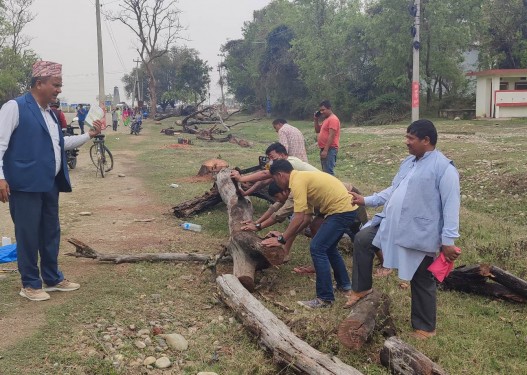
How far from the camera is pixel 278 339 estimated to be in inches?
139

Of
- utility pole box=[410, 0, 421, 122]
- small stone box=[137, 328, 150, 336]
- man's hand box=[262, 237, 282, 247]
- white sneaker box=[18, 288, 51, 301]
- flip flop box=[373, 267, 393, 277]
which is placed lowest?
small stone box=[137, 328, 150, 336]

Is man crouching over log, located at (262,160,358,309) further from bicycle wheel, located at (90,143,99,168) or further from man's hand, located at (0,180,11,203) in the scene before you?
bicycle wheel, located at (90,143,99,168)

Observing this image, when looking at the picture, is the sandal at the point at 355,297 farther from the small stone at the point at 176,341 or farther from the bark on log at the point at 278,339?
the small stone at the point at 176,341

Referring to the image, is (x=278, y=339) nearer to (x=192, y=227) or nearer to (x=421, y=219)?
(x=421, y=219)

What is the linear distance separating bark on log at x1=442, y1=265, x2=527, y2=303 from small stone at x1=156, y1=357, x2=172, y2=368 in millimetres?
2844

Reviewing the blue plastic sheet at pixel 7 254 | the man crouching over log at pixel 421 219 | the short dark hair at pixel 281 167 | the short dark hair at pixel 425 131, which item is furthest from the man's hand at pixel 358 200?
the blue plastic sheet at pixel 7 254

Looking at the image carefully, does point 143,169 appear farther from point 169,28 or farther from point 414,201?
point 169,28

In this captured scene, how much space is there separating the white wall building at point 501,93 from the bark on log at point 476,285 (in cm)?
2383

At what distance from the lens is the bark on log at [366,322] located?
363 cm

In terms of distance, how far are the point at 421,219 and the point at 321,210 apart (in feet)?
3.90

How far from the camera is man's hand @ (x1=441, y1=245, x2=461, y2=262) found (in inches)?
140

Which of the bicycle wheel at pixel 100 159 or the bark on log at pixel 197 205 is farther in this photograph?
the bicycle wheel at pixel 100 159

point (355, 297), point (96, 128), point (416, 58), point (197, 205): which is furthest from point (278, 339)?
point (416, 58)

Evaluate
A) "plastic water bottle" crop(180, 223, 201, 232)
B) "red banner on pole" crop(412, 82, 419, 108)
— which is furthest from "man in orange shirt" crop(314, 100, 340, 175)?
"red banner on pole" crop(412, 82, 419, 108)
